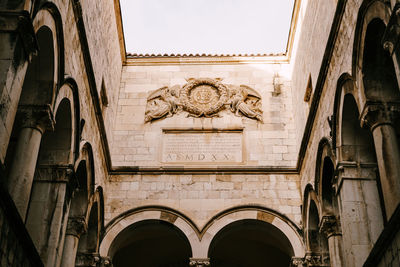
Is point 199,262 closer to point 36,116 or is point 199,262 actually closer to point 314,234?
point 314,234

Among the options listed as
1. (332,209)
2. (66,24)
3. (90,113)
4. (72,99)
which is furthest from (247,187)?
(66,24)

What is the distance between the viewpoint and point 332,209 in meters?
11.5

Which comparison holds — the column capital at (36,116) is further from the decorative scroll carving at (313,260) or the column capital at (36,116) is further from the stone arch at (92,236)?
the decorative scroll carving at (313,260)

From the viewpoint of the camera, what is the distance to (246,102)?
629 inches

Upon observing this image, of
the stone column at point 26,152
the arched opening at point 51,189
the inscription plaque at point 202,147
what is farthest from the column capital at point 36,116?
the inscription plaque at point 202,147

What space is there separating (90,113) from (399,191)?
641 centimetres

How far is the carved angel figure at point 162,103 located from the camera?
1573 cm

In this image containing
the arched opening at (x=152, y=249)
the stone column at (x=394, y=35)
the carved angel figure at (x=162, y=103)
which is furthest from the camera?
the carved angel figure at (x=162, y=103)

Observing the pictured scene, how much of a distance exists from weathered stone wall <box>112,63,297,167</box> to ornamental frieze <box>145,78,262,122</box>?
140 mm

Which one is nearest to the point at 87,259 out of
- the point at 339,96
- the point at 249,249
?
the point at 249,249

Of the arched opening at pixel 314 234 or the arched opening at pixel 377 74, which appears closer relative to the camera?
the arched opening at pixel 377 74

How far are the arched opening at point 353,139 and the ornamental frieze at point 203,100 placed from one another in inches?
210

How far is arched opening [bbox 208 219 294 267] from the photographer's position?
1472cm

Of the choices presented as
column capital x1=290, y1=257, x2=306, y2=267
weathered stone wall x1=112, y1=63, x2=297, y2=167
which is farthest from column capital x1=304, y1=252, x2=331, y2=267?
weathered stone wall x1=112, y1=63, x2=297, y2=167
